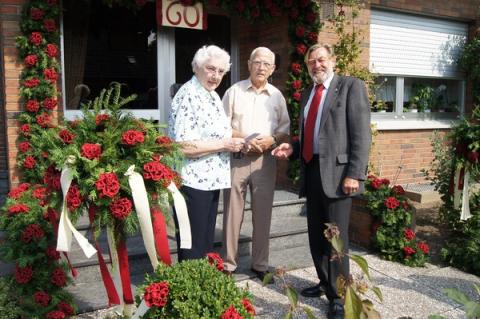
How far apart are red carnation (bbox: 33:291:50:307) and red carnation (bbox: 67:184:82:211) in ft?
3.13

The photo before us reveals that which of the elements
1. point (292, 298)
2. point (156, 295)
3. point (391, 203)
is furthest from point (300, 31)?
point (292, 298)

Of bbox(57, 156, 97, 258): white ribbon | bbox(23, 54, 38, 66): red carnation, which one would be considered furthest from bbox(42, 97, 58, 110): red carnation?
bbox(57, 156, 97, 258): white ribbon

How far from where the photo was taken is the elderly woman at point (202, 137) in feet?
9.07

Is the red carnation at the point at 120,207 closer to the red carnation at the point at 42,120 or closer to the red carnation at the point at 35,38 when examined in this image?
the red carnation at the point at 42,120

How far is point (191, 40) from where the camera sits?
18.8 ft

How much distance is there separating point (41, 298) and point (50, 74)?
8.31 feet

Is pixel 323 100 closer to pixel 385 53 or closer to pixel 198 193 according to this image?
pixel 198 193

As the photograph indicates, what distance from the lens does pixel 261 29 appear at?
600 centimetres

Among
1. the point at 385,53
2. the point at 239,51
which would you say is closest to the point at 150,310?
the point at 239,51

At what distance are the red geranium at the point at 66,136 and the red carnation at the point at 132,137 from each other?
26 cm

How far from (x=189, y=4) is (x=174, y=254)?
307 cm

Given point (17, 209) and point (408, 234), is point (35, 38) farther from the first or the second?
point (408, 234)

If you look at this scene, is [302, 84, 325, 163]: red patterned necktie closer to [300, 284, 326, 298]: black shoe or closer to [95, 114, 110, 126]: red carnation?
[300, 284, 326, 298]: black shoe

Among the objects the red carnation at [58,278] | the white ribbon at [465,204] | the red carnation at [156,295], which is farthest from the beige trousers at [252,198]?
the white ribbon at [465,204]
